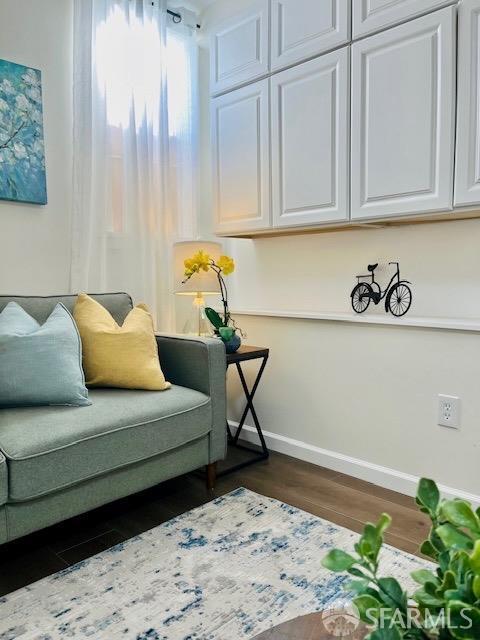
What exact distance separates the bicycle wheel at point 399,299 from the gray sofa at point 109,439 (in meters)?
0.86

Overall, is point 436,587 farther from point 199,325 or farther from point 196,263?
point 199,325

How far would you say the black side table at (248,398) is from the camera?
2.47 meters

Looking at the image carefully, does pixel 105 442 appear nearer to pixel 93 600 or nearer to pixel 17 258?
pixel 93 600

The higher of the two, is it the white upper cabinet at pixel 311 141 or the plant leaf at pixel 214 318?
the white upper cabinet at pixel 311 141

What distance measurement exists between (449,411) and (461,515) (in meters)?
1.59

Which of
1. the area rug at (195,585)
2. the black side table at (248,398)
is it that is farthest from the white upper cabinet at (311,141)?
the area rug at (195,585)

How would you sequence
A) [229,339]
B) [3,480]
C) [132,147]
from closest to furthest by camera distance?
[3,480] → [229,339] → [132,147]

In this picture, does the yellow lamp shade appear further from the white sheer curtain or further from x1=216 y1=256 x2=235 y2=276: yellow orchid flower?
the white sheer curtain

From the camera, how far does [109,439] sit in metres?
1.75

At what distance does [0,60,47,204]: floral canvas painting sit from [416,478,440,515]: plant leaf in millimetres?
2393

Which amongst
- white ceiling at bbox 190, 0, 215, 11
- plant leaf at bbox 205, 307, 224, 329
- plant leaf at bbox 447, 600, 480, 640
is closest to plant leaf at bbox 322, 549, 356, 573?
plant leaf at bbox 447, 600, 480, 640

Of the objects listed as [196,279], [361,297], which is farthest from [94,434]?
[361,297]

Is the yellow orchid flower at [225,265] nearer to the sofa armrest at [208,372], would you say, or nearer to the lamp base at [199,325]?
the lamp base at [199,325]

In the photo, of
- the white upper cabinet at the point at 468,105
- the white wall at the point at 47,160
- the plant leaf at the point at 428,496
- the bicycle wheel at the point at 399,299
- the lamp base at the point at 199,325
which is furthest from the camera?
the lamp base at the point at 199,325
